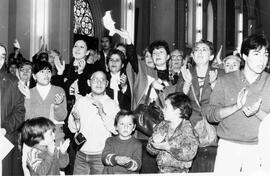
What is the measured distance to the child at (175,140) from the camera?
6.84 ft

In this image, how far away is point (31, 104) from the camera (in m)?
2.46

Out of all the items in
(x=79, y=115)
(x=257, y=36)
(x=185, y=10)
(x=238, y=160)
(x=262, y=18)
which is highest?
(x=185, y=10)

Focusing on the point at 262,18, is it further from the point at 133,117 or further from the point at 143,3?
the point at 143,3

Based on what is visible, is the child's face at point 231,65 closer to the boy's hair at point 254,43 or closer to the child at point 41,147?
the boy's hair at point 254,43

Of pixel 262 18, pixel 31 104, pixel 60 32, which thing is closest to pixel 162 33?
pixel 60 32

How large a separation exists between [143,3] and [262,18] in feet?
9.53

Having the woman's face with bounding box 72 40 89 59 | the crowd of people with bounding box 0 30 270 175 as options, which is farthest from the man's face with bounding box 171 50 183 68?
the woman's face with bounding box 72 40 89 59

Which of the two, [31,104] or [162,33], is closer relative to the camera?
[31,104]

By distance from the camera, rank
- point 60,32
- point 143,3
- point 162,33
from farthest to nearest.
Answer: point 143,3 → point 162,33 → point 60,32

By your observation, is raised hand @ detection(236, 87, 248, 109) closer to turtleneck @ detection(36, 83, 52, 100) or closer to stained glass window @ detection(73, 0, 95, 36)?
turtleneck @ detection(36, 83, 52, 100)

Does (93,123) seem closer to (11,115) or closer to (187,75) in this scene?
(11,115)

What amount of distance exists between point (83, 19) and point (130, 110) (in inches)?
135

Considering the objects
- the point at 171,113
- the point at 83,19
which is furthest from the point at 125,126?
the point at 83,19

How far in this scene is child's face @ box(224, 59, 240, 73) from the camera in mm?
2533
